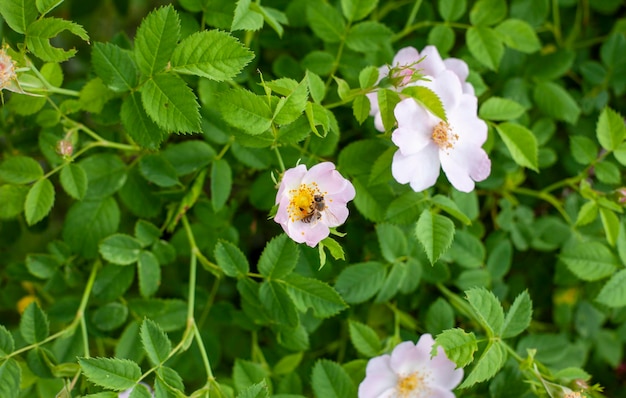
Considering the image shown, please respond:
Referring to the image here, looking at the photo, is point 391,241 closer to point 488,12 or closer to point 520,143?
point 520,143

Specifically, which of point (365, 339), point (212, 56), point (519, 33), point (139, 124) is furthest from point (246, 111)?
point (519, 33)

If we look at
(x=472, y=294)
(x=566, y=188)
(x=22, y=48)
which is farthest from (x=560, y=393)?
(x=22, y=48)

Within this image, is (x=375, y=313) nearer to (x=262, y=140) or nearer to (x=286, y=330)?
(x=286, y=330)

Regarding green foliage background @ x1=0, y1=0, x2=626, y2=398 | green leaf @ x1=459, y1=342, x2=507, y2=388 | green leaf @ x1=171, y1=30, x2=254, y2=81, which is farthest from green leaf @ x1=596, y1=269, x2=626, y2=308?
green leaf @ x1=171, y1=30, x2=254, y2=81

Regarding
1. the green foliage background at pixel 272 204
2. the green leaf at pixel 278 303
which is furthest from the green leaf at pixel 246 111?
the green leaf at pixel 278 303

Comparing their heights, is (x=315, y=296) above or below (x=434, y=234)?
below
